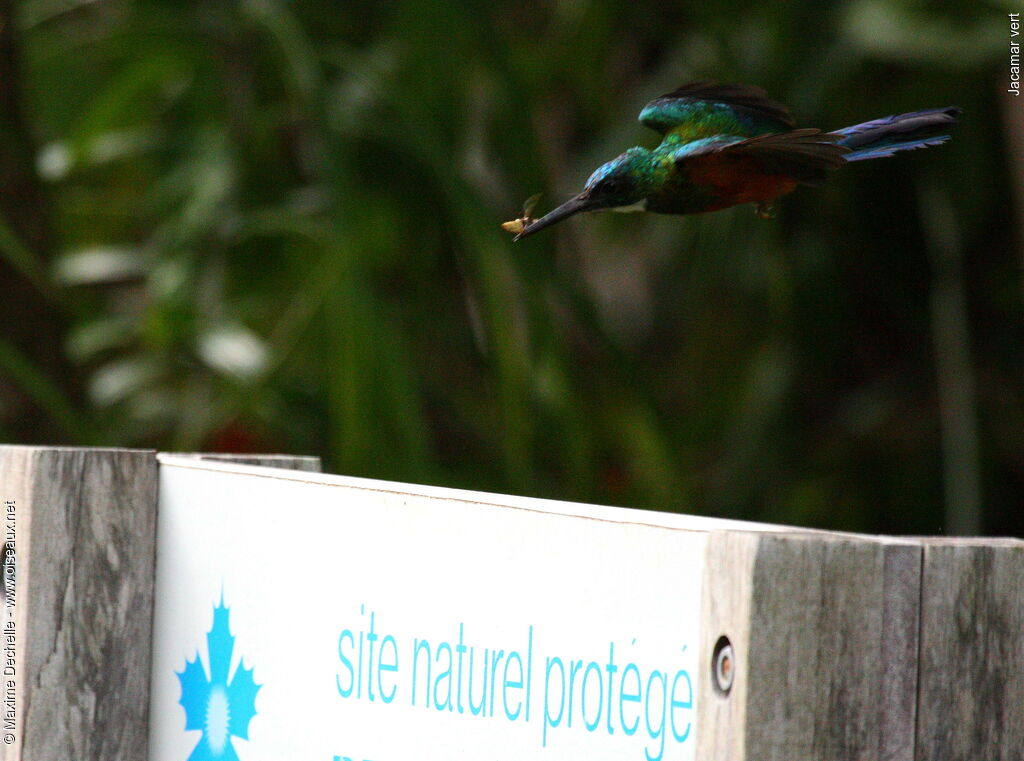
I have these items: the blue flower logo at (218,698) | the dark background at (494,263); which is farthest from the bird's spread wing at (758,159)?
the dark background at (494,263)

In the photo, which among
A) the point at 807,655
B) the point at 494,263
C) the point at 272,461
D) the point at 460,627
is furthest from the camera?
the point at 494,263

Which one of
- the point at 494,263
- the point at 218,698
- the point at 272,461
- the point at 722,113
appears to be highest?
the point at 494,263

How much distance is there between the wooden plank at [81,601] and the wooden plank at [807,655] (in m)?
0.70

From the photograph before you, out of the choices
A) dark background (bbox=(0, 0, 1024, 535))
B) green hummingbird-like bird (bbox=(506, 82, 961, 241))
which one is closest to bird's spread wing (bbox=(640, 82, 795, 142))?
green hummingbird-like bird (bbox=(506, 82, 961, 241))

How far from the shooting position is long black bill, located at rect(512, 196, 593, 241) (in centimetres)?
68

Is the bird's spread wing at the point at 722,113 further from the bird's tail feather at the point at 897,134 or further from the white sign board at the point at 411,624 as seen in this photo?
the white sign board at the point at 411,624

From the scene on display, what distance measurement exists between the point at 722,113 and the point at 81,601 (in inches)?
28.6

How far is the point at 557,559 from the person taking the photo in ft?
2.66

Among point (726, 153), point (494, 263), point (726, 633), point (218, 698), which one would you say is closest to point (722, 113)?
point (726, 153)

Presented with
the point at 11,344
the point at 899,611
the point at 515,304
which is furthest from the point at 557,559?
the point at 515,304

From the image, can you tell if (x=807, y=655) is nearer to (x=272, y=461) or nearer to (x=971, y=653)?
(x=971, y=653)

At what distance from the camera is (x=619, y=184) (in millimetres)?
728

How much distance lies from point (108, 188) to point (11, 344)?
1482 mm

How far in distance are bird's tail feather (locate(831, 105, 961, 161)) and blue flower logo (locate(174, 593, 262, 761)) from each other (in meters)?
0.63
